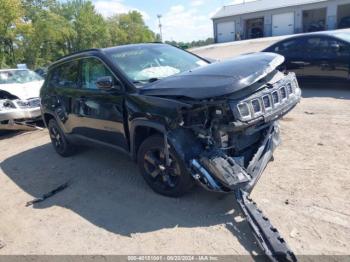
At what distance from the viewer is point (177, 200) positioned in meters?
4.12

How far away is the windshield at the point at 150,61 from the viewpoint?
4.54 m

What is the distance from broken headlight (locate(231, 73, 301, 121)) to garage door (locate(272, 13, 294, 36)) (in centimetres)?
4165

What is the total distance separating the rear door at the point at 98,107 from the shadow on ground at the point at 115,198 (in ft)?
2.01

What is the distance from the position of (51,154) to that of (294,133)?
4.69 meters

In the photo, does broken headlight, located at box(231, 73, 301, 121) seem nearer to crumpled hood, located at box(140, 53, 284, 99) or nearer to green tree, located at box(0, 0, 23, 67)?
crumpled hood, located at box(140, 53, 284, 99)

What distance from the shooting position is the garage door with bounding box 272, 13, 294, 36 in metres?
42.2

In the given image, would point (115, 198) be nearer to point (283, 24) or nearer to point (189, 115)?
Answer: point (189, 115)

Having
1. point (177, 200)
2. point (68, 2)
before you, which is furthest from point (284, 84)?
point (68, 2)

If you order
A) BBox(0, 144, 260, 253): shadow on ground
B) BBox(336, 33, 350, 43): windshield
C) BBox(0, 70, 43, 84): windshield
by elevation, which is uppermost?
BBox(336, 33, 350, 43): windshield

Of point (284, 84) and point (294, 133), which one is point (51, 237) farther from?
point (294, 133)

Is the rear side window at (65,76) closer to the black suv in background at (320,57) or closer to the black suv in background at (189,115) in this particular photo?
the black suv in background at (189,115)

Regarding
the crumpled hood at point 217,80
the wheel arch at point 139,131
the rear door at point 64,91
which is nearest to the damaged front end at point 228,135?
the crumpled hood at point 217,80

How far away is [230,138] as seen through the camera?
3852 millimetres

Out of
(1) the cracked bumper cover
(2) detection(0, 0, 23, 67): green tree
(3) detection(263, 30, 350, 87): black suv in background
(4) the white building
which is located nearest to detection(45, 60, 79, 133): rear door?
(1) the cracked bumper cover
